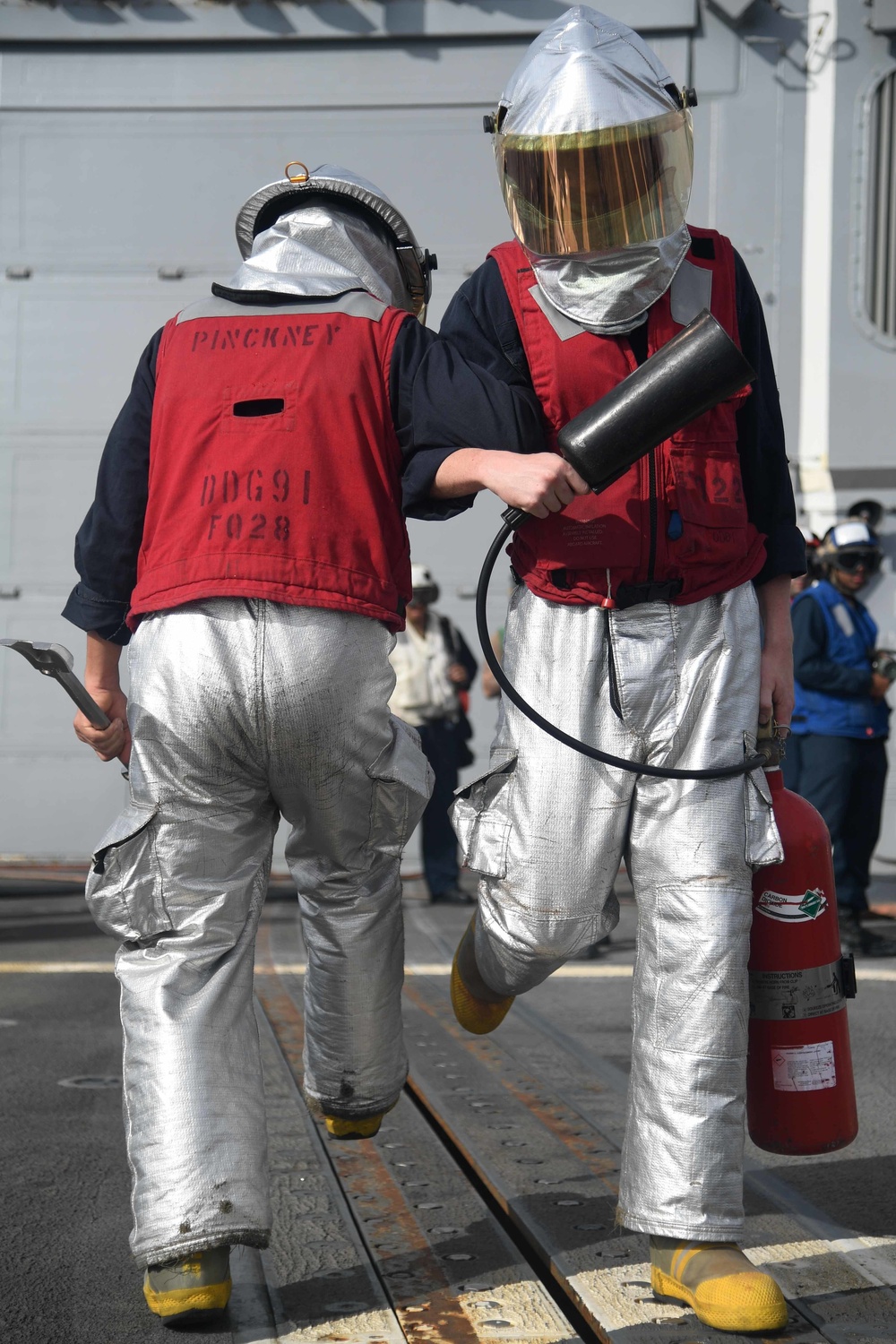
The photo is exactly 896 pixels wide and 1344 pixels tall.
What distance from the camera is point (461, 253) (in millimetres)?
10258

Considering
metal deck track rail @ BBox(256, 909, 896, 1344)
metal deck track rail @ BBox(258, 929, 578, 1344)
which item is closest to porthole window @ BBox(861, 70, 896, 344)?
metal deck track rail @ BBox(256, 909, 896, 1344)

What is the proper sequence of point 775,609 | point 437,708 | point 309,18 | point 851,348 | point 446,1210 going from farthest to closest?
point 309,18, point 851,348, point 437,708, point 446,1210, point 775,609

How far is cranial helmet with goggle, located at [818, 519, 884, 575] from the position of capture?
647 cm

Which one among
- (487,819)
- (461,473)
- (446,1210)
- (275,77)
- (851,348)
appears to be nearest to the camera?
(461,473)

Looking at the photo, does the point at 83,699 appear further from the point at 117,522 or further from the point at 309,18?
the point at 309,18

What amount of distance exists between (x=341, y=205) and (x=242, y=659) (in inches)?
35.3

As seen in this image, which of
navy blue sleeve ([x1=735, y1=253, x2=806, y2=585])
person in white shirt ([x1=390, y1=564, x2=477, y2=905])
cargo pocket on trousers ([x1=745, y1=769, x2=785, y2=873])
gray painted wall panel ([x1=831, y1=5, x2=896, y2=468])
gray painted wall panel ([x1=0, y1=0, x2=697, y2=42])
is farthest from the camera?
gray painted wall panel ([x1=0, y1=0, x2=697, y2=42])

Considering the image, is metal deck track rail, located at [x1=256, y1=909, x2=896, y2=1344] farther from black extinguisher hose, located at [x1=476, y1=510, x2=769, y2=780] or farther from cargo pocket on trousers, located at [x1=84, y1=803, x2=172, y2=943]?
black extinguisher hose, located at [x1=476, y1=510, x2=769, y2=780]

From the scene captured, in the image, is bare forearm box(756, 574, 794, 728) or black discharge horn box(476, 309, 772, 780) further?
bare forearm box(756, 574, 794, 728)

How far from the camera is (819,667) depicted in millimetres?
6312

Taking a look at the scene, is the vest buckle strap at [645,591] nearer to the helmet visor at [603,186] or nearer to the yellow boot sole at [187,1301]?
the helmet visor at [603,186]

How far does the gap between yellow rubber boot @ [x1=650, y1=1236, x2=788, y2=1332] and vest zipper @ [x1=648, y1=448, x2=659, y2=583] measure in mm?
1032

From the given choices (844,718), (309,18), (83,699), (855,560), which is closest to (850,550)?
(855,560)

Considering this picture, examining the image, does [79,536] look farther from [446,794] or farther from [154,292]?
[154,292]
